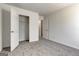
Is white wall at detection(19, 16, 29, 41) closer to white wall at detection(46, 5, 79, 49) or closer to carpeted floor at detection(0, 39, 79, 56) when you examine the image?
carpeted floor at detection(0, 39, 79, 56)

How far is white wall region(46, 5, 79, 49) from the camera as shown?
11.9 feet

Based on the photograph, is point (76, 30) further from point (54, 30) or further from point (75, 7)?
point (54, 30)

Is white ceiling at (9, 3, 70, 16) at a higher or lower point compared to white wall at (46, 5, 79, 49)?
higher

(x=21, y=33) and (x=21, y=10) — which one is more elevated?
(x=21, y=10)

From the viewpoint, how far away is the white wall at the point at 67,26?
3.62m

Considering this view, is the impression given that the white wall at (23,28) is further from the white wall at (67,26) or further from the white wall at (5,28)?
the white wall at (67,26)

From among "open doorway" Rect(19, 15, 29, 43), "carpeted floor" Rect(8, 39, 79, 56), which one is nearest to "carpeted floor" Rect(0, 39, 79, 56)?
"carpeted floor" Rect(8, 39, 79, 56)

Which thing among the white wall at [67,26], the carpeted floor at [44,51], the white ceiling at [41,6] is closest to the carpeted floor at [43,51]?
the carpeted floor at [44,51]

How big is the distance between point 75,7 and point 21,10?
2.93 metres

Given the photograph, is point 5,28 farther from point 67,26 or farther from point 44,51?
point 67,26

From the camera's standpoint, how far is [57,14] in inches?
194

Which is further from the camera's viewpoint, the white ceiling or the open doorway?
the open doorway

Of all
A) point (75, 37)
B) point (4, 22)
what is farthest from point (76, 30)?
point (4, 22)

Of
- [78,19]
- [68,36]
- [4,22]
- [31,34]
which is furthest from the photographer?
[31,34]
